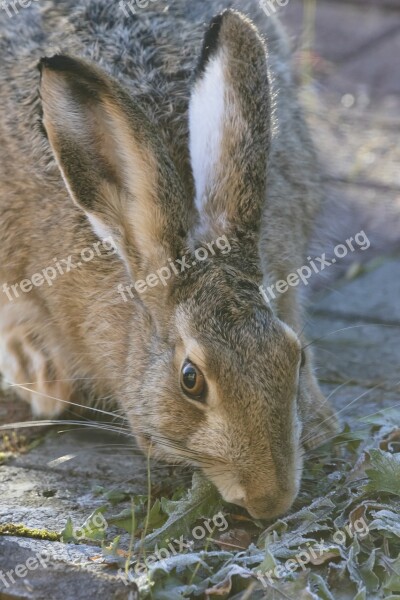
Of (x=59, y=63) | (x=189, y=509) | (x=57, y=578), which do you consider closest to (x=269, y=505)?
(x=189, y=509)

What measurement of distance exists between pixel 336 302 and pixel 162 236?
2.25 metres

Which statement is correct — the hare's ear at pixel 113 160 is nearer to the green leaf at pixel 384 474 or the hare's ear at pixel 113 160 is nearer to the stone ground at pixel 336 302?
the stone ground at pixel 336 302

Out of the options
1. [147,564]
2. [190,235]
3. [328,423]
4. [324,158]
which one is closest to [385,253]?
[324,158]

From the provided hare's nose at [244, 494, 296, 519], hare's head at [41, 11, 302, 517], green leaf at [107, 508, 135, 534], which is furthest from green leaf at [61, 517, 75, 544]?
hare's nose at [244, 494, 296, 519]

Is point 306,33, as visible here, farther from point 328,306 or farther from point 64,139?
point 64,139

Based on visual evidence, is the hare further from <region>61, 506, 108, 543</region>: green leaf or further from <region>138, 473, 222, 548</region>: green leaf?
<region>61, 506, 108, 543</region>: green leaf

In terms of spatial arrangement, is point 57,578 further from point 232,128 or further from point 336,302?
point 336,302

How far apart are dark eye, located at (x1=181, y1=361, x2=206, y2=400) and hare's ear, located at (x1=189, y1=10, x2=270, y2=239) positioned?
1.80ft

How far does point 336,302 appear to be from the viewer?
5.71m

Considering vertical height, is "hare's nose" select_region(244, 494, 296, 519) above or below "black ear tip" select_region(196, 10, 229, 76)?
below

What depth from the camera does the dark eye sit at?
11.2 feet

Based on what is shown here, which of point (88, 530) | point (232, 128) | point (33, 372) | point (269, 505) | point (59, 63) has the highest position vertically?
point (59, 63)

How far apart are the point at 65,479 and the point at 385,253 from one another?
3.04 meters

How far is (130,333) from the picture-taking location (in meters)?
3.93
